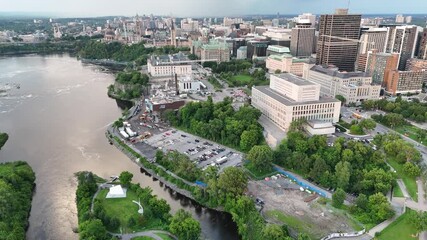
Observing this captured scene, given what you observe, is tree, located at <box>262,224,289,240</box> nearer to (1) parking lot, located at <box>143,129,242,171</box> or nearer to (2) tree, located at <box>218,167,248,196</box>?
(2) tree, located at <box>218,167,248,196</box>

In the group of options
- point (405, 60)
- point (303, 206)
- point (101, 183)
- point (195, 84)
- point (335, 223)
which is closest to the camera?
point (335, 223)

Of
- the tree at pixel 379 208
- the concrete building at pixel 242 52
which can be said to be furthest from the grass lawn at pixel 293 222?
the concrete building at pixel 242 52

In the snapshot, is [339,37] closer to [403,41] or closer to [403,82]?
[403,41]

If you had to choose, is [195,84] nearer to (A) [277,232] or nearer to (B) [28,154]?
(B) [28,154]

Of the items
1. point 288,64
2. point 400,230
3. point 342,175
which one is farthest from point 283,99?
point 288,64

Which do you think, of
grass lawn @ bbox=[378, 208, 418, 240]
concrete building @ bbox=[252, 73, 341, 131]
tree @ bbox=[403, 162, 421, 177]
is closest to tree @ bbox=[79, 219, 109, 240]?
grass lawn @ bbox=[378, 208, 418, 240]

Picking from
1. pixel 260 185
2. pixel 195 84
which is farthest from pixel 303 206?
pixel 195 84
